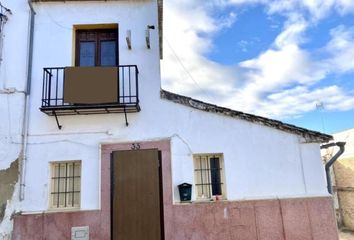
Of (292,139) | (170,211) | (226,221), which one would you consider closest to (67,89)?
(170,211)

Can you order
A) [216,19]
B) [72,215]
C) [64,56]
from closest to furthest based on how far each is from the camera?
[72,215], [64,56], [216,19]

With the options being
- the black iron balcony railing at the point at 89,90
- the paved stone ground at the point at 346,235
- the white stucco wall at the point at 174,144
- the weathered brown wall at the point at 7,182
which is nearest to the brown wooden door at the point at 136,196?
the white stucco wall at the point at 174,144

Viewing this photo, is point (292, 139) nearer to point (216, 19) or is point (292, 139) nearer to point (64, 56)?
point (216, 19)

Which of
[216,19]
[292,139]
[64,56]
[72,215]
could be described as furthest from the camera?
[216,19]

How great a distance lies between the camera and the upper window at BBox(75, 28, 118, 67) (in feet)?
25.4

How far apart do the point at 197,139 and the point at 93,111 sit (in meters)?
2.58

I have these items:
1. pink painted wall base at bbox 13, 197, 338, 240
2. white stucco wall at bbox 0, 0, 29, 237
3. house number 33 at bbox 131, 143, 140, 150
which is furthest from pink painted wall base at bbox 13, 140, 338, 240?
house number 33 at bbox 131, 143, 140, 150

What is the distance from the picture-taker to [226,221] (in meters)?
6.52

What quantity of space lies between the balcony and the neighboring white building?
0.03 meters

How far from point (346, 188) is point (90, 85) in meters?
12.8

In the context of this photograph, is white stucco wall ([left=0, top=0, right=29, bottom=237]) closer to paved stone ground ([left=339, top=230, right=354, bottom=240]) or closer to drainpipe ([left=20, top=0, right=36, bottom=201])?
drainpipe ([left=20, top=0, right=36, bottom=201])

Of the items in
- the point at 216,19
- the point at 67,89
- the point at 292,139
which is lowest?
the point at 292,139

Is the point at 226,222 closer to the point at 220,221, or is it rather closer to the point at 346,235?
the point at 220,221

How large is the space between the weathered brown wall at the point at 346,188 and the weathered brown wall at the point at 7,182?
44.8 feet
